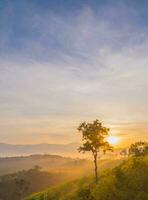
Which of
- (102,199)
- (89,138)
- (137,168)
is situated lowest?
(102,199)

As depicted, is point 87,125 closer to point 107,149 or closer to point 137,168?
point 107,149

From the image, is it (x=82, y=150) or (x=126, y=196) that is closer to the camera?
(x=126, y=196)

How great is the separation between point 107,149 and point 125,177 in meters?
10.8

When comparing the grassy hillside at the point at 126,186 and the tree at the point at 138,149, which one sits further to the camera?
the tree at the point at 138,149

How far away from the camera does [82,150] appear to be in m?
120

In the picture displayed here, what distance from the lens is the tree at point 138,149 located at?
144625 millimetres

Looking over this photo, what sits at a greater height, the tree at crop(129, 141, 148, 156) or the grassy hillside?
the tree at crop(129, 141, 148, 156)

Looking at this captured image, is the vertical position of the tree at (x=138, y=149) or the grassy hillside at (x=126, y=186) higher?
the tree at (x=138, y=149)

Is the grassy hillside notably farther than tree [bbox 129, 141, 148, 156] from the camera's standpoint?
No

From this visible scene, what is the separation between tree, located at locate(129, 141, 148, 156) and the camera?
474ft

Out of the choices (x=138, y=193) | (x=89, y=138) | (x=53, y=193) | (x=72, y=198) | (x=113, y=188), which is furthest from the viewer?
(x=53, y=193)

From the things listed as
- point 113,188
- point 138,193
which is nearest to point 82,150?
point 113,188

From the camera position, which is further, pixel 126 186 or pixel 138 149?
pixel 138 149

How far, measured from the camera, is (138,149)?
150 metres
